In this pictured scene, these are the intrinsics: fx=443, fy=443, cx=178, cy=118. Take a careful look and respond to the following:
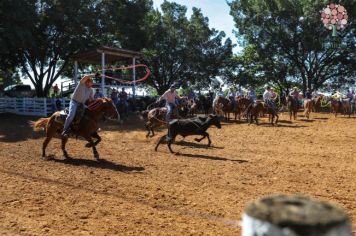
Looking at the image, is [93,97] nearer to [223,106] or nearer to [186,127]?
[186,127]

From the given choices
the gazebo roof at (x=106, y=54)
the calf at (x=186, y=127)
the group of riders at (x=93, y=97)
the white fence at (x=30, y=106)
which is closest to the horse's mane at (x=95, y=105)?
the group of riders at (x=93, y=97)

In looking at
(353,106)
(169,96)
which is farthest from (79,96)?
(353,106)

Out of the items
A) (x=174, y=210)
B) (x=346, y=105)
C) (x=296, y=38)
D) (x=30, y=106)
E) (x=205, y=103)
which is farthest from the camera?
(x=296, y=38)

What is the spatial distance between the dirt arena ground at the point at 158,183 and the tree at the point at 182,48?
29650 millimetres

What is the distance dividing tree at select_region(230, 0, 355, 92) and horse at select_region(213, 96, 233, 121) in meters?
17.3

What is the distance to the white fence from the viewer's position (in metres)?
28.6

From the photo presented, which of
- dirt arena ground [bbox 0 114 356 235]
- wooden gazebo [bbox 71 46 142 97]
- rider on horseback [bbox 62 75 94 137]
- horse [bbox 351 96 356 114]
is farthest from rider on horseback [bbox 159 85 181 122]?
horse [bbox 351 96 356 114]

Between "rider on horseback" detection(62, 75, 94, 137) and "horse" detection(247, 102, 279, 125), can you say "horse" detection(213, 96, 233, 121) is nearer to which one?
"horse" detection(247, 102, 279, 125)

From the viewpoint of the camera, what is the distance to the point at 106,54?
29344 mm

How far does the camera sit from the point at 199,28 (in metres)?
45.9

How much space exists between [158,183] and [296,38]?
35824 millimetres

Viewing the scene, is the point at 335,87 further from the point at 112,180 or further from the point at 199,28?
the point at 112,180

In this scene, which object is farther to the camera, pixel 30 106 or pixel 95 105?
pixel 30 106

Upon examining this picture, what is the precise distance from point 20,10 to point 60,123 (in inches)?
687
